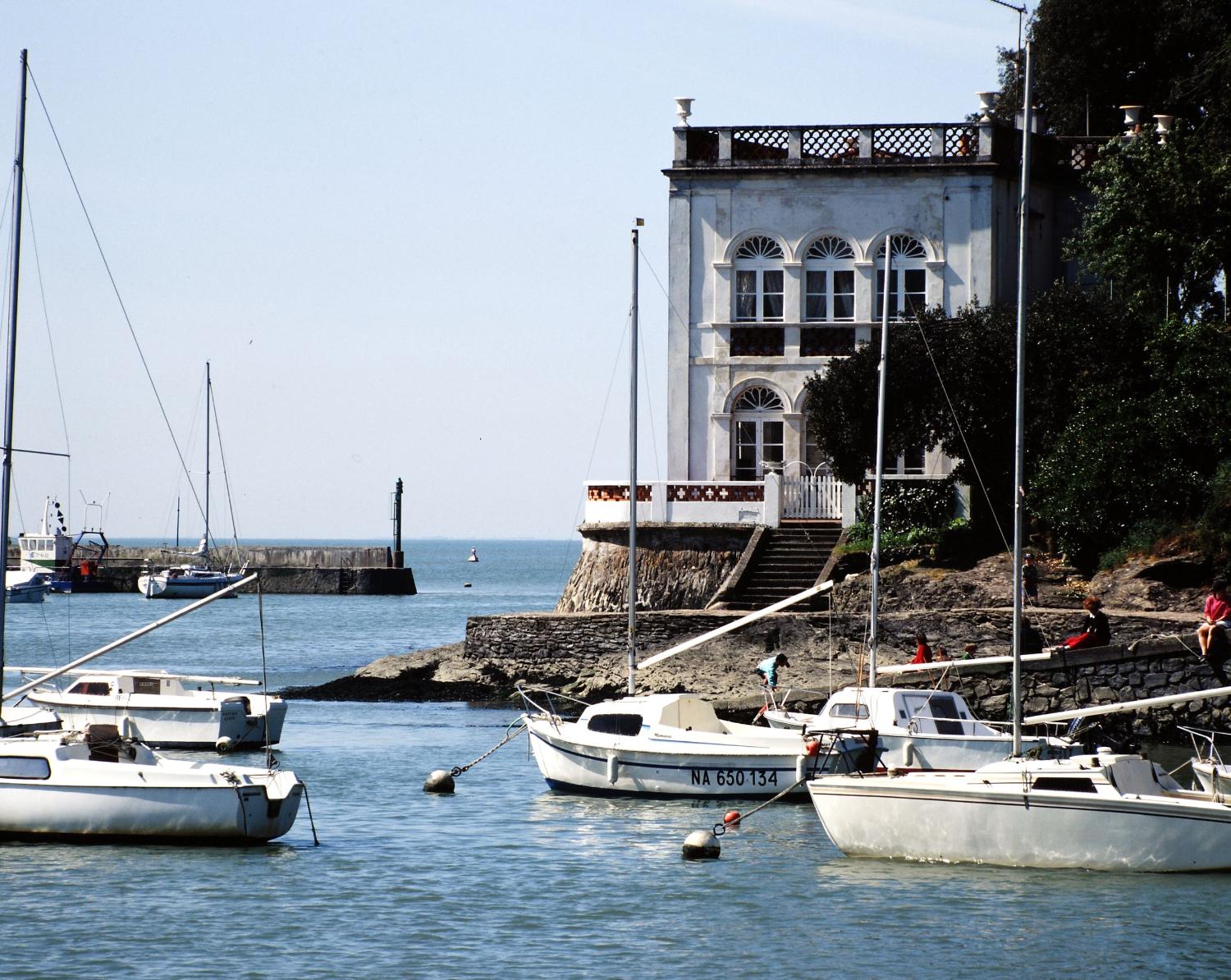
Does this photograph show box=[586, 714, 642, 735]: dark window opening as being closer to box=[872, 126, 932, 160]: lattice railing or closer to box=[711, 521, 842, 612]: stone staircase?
box=[711, 521, 842, 612]: stone staircase

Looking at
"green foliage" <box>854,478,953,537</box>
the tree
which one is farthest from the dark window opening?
"green foliage" <box>854,478,953,537</box>

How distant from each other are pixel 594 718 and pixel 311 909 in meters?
Result: 8.67

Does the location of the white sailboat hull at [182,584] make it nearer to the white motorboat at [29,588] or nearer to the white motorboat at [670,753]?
the white motorboat at [29,588]

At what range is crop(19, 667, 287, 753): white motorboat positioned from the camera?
3419cm

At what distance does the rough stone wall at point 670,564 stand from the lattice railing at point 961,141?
10565mm

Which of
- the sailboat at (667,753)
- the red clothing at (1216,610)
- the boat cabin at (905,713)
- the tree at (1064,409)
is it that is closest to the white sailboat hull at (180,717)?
the sailboat at (667,753)

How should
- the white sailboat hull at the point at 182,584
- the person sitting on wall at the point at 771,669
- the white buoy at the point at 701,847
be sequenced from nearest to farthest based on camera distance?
the white buoy at the point at 701,847, the person sitting on wall at the point at 771,669, the white sailboat hull at the point at 182,584

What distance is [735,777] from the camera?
2717 cm

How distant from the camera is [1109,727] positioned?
33.8 metres

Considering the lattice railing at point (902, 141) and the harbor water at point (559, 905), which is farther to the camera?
the lattice railing at point (902, 141)

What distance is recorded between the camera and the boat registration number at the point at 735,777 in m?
27.1

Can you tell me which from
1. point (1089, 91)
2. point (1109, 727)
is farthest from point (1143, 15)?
point (1109, 727)

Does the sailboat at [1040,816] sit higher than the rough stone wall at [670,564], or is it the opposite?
the rough stone wall at [670,564]

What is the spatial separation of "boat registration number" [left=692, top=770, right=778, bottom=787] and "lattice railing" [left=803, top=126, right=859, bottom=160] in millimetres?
21522
